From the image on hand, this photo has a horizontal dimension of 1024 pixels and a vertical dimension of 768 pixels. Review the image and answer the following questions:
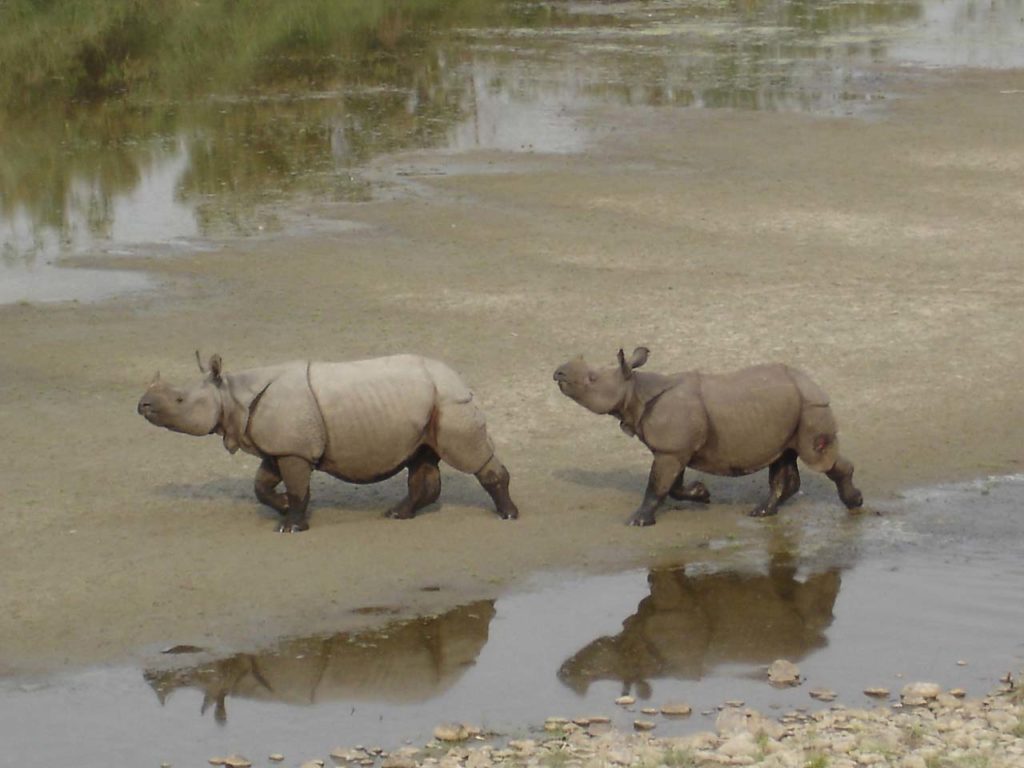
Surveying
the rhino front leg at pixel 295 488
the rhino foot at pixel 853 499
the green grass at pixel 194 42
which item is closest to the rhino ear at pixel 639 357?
the rhino foot at pixel 853 499

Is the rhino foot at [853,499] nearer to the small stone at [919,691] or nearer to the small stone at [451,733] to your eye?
the small stone at [919,691]

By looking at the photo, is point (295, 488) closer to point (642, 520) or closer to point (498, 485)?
point (498, 485)

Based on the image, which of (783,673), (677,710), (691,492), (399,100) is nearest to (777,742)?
(677,710)

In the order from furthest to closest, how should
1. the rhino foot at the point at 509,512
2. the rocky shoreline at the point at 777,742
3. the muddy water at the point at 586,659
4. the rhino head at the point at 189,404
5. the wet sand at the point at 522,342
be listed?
the rhino foot at the point at 509,512
the rhino head at the point at 189,404
the wet sand at the point at 522,342
the muddy water at the point at 586,659
the rocky shoreline at the point at 777,742

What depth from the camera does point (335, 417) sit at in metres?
12.1

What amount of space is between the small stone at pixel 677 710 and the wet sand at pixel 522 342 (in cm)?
195

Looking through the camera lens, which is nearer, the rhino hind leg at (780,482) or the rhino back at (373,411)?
the rhino back at (373,411)

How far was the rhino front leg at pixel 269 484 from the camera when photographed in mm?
Answer: 12453

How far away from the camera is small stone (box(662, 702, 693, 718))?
9.56 metres

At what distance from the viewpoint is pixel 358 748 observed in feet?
30.1

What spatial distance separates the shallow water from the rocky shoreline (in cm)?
1016

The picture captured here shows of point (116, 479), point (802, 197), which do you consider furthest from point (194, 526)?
point (802, 197)

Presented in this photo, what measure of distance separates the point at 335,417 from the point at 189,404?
0.97 m

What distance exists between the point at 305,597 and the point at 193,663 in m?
1.02
